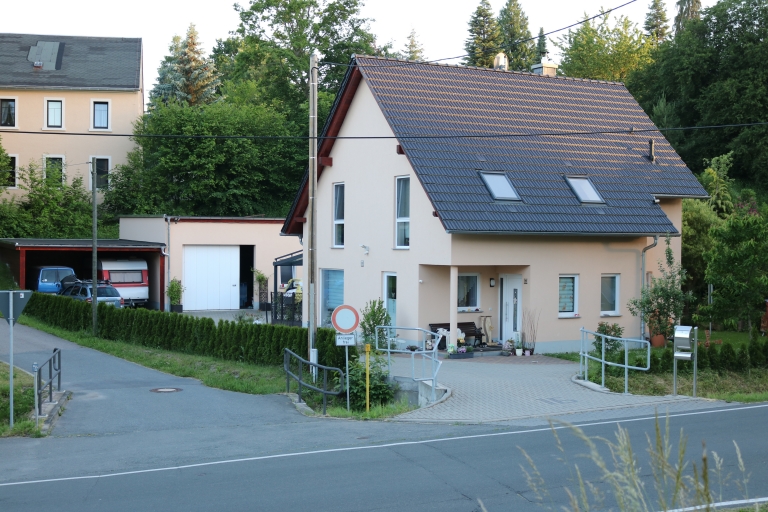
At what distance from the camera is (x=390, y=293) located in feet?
82.3

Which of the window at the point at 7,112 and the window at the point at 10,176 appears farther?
the window at the point at 7,112

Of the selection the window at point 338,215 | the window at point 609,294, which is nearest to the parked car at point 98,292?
the window at point 338,215

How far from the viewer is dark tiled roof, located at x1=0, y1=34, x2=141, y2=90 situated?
5047 cm

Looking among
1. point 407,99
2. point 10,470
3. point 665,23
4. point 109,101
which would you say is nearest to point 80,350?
point 407,99

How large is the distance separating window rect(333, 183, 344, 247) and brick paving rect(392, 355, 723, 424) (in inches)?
312

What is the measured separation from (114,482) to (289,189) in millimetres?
45229

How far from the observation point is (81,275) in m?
44.7

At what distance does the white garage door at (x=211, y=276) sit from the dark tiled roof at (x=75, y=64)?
15915 millimetres

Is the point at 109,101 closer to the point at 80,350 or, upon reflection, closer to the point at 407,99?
the point at 80,350

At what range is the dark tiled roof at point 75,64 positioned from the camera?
50.5 meters

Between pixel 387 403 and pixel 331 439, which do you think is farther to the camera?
pixel 387 403

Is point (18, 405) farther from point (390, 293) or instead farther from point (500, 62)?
point (500, 62)

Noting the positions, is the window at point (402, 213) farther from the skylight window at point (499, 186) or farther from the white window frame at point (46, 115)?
the white window frame at point (46, 115)

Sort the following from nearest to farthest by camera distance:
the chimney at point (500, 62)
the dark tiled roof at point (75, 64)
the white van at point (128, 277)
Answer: the chimney at point (500, 62)
the white van at point (128, 277)
the dark tiled roof at point (75, 64)
